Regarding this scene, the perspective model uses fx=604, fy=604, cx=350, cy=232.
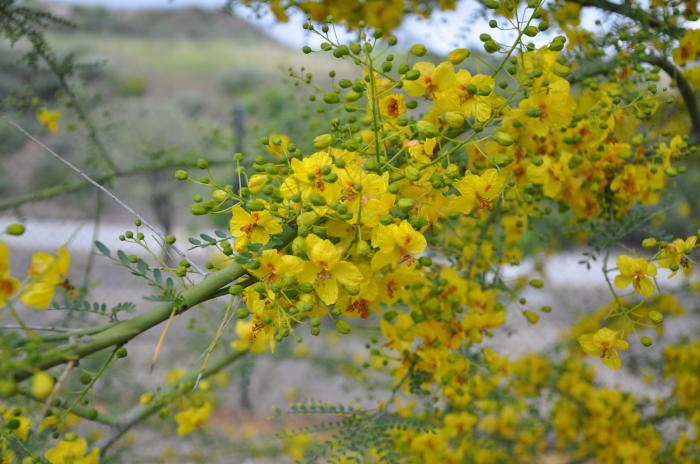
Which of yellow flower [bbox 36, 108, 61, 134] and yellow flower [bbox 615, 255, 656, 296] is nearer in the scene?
yellow flower [bbox 615, 255, 656, 296]

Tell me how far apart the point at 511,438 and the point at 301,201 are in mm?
2122

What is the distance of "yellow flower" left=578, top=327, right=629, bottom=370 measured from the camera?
1118 millimetres

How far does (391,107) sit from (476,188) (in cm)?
23

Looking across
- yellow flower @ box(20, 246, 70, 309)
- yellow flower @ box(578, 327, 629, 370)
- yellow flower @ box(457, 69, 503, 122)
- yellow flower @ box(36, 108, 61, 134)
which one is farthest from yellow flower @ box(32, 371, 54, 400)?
yellow flower @ box(36, 108, 61, 134)

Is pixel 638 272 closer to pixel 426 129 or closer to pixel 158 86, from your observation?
pixel 426 129

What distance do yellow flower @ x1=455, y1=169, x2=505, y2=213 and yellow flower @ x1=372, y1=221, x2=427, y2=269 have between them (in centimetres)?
14

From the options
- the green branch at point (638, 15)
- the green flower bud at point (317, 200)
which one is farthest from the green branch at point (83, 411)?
the green branch at point (638, 15)

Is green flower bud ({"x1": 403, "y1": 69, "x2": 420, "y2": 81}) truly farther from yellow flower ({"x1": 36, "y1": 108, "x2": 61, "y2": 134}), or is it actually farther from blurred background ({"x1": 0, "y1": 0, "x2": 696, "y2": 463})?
yellow flower ({"x1": 36, "y1": 108, "x2": 61, "y2": 134})

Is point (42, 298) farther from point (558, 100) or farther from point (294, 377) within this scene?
point (294, 377)

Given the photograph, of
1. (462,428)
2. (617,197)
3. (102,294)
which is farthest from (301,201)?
(102,294)

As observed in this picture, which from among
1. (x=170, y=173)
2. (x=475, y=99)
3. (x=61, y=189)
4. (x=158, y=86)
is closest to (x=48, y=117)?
(x=61, y=189)

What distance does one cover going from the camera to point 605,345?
3.70 ft

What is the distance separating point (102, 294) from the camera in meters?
5.66

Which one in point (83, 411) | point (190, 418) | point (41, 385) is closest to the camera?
point (41, 385)
